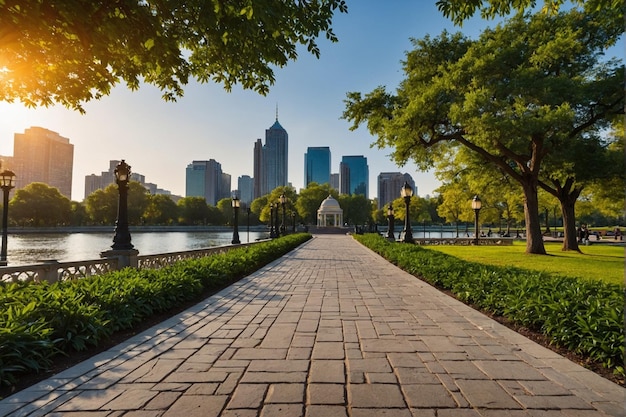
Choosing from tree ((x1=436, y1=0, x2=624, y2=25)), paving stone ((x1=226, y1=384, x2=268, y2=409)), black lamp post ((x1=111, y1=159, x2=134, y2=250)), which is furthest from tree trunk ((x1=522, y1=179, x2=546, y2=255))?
paving stone ((x1=226, y1=384, x2=268, y2=409))

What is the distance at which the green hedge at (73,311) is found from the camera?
11.8ft

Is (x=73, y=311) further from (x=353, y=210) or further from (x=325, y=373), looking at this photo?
(x=353, y=210)

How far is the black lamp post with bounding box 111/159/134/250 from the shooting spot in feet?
35.0

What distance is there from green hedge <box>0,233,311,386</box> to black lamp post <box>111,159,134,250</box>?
3.35 metres

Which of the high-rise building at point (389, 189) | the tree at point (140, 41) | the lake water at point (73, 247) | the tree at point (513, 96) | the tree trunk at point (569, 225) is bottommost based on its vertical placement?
the lake water at point (73, 247)

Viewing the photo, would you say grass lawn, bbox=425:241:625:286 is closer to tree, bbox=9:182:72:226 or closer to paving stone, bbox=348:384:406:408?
paving stone, bbox=348:384:406:408

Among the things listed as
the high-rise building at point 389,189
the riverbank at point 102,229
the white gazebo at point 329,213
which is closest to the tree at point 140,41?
the white gazebo at point 329,213

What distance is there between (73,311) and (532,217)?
1995cm

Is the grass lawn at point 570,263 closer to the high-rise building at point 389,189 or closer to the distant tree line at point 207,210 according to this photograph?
the distant tree line at point 207,210

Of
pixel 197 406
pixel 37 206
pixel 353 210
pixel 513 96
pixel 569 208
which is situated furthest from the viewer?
pixel 353 210

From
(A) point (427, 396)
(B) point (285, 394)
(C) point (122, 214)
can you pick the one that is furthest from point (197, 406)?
(C) point (122, 214)

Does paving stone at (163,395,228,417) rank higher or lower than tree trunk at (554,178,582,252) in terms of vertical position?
lower

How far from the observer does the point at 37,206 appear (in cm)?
7288

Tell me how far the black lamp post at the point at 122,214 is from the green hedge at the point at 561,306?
9.26 metres
